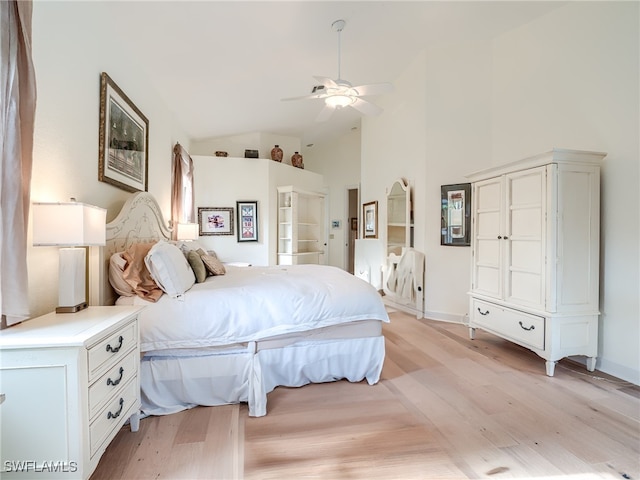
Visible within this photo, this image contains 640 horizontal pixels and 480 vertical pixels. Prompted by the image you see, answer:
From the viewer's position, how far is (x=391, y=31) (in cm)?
326

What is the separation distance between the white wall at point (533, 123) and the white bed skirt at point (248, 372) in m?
2.00

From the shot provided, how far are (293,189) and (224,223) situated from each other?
1310 millimetres

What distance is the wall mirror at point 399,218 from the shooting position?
4258mm

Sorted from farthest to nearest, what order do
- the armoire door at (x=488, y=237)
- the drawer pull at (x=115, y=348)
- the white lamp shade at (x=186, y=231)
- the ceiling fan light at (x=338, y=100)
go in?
1. the white lamp shade at (x=186, y=231)
2. the ceiling fan light at (x=338, y=100)
3. the armoire door at (x=488, y=237)
4. the drawer pull at (x=115, y=348)

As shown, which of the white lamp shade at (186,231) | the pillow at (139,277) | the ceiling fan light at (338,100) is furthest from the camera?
the white lamp shade at (186,231)

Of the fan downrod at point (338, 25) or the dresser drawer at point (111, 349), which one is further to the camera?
the fan downrod at point (338, 25)

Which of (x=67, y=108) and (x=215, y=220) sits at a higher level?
(x=67, y=108)

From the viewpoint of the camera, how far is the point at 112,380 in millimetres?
1397

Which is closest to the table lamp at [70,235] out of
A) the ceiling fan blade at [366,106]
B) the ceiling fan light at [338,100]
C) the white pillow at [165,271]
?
the white pillow at [165,271]

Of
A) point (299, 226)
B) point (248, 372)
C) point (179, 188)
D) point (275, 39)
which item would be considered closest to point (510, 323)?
point (248, 372)

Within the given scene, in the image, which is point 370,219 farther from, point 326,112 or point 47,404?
point 47,404

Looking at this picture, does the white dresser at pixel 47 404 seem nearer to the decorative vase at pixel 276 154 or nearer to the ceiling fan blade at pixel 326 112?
the ceiling fan blade at pixel 326 112

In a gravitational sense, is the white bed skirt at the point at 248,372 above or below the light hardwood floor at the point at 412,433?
above

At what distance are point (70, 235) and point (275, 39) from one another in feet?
8.73
